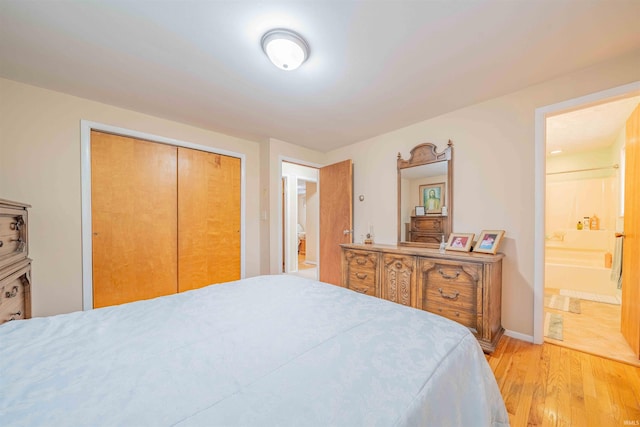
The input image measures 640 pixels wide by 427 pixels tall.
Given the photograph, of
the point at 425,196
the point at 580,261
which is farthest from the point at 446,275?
the point at 580,261

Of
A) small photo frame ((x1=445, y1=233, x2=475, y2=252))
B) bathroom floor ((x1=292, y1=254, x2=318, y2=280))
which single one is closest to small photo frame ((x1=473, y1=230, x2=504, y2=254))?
small photo frame ((x1=445, y1=233, x2=475, y2=252))

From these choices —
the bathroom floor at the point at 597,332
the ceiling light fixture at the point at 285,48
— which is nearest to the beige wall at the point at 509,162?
the bathroom floor at the point at 597,332

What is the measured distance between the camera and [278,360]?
739 mm

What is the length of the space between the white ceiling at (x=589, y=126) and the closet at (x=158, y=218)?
4.16 meters

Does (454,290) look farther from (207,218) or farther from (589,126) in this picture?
(589,126)

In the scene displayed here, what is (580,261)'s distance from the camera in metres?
→ 4.14

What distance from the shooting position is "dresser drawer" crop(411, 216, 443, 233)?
2725 mm

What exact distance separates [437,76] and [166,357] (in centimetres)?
247

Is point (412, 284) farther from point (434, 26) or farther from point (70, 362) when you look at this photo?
point (70, 362)

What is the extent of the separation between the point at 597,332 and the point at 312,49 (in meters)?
3.63

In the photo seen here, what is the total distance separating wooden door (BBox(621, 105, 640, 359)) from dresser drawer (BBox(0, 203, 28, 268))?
4493 millimetres

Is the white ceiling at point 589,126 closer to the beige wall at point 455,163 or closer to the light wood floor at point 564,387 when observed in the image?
the beige wall at point 455,163

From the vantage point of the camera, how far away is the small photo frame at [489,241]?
7.18ft

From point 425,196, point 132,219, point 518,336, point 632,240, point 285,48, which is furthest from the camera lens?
→ point 425,196
